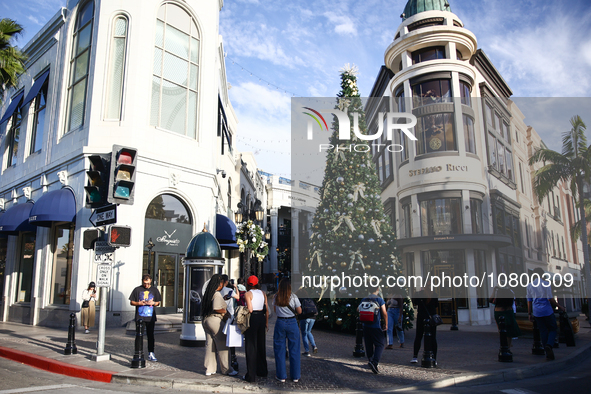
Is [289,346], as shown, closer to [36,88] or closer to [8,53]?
[8,53]

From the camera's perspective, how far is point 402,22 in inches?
883

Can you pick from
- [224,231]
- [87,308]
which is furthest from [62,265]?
[224,231]

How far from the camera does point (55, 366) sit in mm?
8250

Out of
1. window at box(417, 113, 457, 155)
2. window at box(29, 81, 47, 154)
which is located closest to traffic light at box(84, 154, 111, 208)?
window at box(29, 81, 47, 154)

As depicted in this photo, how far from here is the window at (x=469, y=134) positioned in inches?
769

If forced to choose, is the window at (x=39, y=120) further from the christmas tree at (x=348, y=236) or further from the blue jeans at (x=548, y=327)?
the blue jeans at (x=548, y=327)

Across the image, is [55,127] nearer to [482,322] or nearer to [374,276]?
[374,276]

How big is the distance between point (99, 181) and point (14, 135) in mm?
18276

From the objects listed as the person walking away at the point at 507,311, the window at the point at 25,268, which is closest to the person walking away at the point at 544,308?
the person walking away at the point at 507,311

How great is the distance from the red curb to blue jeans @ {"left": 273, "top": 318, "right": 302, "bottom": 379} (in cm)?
302

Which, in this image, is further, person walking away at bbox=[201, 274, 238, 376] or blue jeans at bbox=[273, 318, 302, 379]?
person walking away at bbox=[201, 274, 238, 376]

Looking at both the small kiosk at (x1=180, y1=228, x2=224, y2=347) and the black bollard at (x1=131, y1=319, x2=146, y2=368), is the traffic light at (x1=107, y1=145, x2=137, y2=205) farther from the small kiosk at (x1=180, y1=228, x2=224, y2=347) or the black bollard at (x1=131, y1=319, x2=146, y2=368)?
the small kiosk at (x1=180, y1=228, x2=224, y2=347)

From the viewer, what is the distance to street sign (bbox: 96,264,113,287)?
8.52m

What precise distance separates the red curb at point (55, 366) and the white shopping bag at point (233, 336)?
2201 mm
